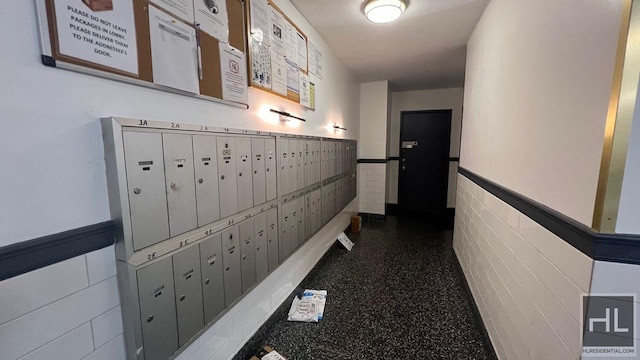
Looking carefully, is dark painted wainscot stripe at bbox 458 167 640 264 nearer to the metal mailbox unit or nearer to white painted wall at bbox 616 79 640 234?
white painted wall at bbox 616 79 640 234

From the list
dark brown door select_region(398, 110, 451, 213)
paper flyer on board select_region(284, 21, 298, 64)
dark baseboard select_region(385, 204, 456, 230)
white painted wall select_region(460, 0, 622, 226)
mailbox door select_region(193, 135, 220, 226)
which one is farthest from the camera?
dark brown door select_region(398, 110, 451, 213)

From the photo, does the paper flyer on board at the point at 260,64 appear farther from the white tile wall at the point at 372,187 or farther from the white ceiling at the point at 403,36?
the white tile wall at the point at 372,187

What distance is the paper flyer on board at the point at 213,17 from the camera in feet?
3.69

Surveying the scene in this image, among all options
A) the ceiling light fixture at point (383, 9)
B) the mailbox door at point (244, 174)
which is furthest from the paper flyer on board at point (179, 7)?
the ceiling light fixture at point (383, 9)

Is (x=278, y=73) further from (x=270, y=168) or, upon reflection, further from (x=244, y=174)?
(x=244, y=174)

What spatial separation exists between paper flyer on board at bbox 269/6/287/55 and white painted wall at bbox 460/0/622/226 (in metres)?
1.42

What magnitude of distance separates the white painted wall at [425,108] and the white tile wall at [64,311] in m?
4.50

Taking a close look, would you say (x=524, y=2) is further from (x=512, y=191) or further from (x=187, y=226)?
(x=187, y=226)

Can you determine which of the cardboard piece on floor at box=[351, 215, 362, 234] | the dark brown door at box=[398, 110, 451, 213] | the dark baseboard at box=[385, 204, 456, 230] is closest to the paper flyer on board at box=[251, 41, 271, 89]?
the cardboard piece on floor at box=[351, 215, 362, 234]

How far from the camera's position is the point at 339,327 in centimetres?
182

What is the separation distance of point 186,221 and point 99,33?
70cm

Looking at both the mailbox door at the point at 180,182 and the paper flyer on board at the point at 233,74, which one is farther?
the paper flyer on board at the point at 233,74

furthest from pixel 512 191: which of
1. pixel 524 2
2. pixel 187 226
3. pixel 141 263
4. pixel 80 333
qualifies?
pixel 80 333

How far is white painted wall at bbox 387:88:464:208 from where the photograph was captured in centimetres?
459
